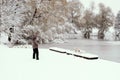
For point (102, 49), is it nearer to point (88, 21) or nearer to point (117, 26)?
point (117, 26)

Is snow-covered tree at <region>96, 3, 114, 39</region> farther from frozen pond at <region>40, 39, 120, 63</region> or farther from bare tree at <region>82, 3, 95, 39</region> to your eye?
frozen pond at <region>40, 39, 120, 63</region>

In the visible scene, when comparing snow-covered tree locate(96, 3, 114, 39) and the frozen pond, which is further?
snow-covered tree locate(96, 3, 114, 39)

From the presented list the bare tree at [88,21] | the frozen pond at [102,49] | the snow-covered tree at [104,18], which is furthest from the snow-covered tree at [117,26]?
the frozen pond at [102,49]

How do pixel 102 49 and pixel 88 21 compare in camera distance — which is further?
pixel 88 21

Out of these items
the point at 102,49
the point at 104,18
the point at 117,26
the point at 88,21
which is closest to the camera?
the point at 102,49

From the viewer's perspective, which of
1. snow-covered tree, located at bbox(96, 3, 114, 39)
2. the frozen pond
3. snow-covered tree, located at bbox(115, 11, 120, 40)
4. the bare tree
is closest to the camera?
the frozen pond

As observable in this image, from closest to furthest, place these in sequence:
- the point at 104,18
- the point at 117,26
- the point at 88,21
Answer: the point at 117,26 → the point at 104,18 → the point at 88,21

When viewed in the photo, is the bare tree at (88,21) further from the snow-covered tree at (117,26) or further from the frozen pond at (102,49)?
the frozen pond at (102,49)

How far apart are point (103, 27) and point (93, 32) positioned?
7.63m

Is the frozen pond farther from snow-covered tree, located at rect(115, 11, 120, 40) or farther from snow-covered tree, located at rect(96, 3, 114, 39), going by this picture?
snow-covered tree, located at rect(96, 3, 114, 39)

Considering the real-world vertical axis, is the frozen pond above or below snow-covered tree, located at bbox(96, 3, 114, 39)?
below

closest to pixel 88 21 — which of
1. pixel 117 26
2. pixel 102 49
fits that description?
pixel 117 26

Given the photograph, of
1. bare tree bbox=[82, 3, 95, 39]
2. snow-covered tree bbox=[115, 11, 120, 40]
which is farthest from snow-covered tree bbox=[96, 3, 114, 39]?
bare tree bbox=[82, 3, 95, 39]

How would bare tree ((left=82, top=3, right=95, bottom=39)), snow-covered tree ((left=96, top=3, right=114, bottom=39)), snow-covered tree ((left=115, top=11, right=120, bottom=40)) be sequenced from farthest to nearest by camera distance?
bare tree ((left=82, top=3, right=95, bottom=39)) → snow-covered tree ((left=96, top=3, right=114, bottom=39)) → snow-covered tree ((left=115, top=11, right=120, bottom=40))
